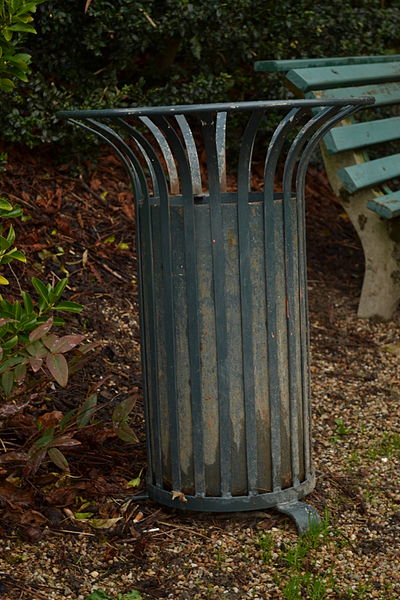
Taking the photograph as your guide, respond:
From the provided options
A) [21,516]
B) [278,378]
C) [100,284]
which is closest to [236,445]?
[278,378]

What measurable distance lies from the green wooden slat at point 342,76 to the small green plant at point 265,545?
272cm

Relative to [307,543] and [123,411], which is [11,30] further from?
[307,543]

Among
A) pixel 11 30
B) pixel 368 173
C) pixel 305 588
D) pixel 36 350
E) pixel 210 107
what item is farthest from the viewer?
pixel 368 173

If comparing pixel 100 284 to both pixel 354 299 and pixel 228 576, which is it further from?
pixel 228 576

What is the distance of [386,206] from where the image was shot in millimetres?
4871

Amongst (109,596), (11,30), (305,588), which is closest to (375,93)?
(11,30)

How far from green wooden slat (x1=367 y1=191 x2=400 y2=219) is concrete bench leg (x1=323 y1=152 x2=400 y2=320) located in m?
0.23

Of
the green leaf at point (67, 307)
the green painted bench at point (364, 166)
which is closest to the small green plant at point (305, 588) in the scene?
the green leaf at point (67, 307)

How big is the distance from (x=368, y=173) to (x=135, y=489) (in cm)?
250

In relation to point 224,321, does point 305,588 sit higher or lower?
lower

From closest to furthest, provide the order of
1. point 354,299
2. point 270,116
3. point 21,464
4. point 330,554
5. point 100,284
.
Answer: point 330,554
point 21,464
point 100,284
point 354,299
point 270,116

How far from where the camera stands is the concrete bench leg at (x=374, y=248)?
5266mm

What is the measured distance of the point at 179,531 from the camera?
10.6 feet

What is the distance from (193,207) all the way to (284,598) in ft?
4.17
